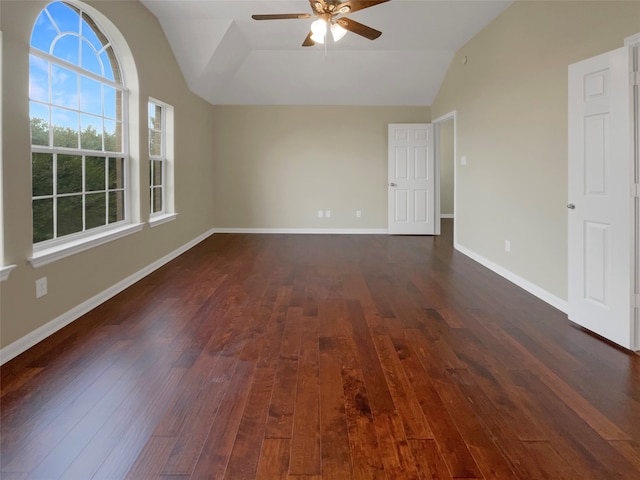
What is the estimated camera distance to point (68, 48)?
355 centimetres

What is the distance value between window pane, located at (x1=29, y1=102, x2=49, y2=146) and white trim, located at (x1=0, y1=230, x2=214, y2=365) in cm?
127

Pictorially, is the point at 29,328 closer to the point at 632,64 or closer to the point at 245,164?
the point at 632,64

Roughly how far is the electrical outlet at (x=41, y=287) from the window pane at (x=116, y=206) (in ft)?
4.58

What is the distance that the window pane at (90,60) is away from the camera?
3.80 metres

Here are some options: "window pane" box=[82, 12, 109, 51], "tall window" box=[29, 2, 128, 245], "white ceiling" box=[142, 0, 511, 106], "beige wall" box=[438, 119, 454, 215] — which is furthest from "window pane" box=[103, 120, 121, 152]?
"beige wall" box=[438, 119, 454, 215]

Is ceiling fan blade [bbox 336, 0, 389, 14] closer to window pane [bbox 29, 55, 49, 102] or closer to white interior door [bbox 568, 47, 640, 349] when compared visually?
white interior door [bbox 568, 47, 640, 349]

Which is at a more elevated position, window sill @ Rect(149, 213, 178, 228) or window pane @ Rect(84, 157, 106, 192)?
window pane @ Rect(84, 157, 106, 192)

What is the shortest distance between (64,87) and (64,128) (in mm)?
321

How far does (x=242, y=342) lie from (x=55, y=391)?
1100 millimetres

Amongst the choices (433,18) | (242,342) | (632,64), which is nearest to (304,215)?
(433,18)

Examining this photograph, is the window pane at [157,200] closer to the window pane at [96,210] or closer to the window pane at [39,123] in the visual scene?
the window pane at [96,210]

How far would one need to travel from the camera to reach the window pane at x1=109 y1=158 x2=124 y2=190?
4363mm

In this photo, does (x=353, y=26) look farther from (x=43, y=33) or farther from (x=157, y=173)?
(x=157, y=173)

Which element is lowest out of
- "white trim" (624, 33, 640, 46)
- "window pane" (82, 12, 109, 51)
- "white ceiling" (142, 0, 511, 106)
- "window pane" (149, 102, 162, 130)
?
"white trim" (624, 33, 640, 46)
